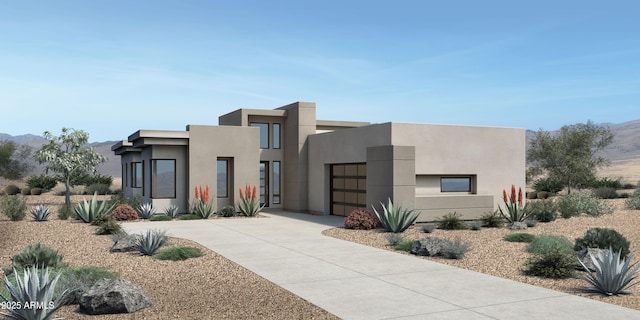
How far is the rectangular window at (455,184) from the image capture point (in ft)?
73.1

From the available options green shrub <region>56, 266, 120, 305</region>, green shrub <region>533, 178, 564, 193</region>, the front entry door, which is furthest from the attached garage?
green shrub <region>533, 178, 564, 193</region>

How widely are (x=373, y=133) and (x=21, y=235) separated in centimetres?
1223

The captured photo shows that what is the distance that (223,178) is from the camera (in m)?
26.4

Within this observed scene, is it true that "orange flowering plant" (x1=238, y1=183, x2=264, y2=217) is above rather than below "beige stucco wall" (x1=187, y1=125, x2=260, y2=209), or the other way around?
below

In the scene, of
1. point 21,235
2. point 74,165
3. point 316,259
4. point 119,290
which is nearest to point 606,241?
point 316,259

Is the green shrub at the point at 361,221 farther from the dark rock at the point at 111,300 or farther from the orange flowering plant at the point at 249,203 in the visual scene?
the dark rock at the point at 111,300

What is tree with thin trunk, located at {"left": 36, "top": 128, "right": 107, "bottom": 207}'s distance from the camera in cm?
2905

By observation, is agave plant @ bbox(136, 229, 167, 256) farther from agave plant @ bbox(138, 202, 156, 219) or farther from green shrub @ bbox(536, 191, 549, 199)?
green shrub @ bbox(536, 191, 549, 199)

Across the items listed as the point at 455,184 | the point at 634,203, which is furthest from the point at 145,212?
the point at 634,203

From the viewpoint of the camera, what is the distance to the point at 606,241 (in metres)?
12.2

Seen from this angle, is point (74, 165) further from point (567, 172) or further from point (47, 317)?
point (567, 172)

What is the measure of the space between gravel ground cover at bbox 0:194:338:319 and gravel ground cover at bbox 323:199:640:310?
4291 millimetres

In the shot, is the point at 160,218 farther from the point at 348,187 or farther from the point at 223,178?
the point at 348,187

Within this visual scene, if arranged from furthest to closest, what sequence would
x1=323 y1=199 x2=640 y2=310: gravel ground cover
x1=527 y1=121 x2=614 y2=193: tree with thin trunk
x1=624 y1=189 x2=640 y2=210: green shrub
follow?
x1=527 y1=121 x2=614 y2=193: tree with thin trunk → x1=624 y1=189 x2=640 y2=210: green shrub → x1=323 y1=199 x2=640 y2=310: gravel ground cover
